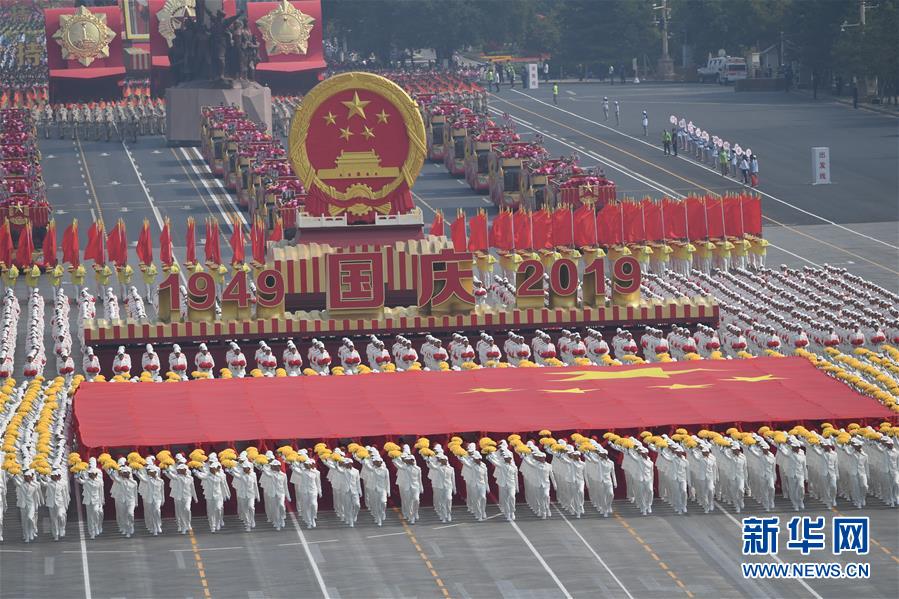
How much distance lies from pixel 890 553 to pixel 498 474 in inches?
346

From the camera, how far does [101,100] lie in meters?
141

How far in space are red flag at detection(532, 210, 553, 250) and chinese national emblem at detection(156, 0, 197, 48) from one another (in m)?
69.5

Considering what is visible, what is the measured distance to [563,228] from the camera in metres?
79.4

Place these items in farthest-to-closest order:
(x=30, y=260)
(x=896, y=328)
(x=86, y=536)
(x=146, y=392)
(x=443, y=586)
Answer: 1. (x=30, y=260)
2. (x=896, y=328)
3. (x=146, y=392)
4. (x=86, y=536)
5. (x=443, y=586)

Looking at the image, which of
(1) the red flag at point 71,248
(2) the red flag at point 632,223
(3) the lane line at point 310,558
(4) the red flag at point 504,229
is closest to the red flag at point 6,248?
(1) the red flag at point 71,248

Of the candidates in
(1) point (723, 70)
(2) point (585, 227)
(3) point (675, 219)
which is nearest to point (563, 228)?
(2) point (585, 227)

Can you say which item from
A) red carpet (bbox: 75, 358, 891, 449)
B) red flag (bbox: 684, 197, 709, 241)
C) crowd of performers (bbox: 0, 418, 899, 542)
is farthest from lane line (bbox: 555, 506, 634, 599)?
red flag (bbox: 684, 197, 709, 241)

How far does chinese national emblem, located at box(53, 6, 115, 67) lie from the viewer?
14350 centimetres

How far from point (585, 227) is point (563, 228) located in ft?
2.66

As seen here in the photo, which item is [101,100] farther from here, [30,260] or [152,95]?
[30,260]

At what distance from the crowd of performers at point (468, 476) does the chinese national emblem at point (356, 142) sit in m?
21.0

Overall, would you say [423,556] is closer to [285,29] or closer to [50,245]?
[50,245]

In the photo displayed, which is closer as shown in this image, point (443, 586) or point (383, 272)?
point (443, 586)

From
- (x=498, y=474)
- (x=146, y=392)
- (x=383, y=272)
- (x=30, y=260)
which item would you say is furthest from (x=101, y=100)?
(x=498, y=474)
